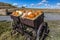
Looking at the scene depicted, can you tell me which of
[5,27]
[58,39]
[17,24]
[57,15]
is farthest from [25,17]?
[57,15]

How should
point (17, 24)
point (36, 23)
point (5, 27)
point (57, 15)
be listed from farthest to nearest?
point (57, 15)
point (5, 27)
point (17, 24)
point (36, 23)

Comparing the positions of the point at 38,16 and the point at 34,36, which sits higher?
the point at 38,16

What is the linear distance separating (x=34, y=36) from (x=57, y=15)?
7.31m

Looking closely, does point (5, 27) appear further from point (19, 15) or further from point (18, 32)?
point (19, 15)

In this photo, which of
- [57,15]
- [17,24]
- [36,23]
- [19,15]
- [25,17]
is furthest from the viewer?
[57,15]

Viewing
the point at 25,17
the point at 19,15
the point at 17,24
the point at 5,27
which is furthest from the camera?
the point at 5,27

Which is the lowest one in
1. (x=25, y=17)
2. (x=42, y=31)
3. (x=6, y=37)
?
(x=6, y=37)

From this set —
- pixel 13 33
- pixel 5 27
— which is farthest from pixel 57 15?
pixel 13 33

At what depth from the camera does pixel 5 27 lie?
8250mm

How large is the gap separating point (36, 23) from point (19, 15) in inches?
47.8

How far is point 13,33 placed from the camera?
274 inches

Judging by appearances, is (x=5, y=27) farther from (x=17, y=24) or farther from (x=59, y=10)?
(x=59, y=10)

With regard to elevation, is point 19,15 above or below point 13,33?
above

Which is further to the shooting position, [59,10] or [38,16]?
[59,10]
